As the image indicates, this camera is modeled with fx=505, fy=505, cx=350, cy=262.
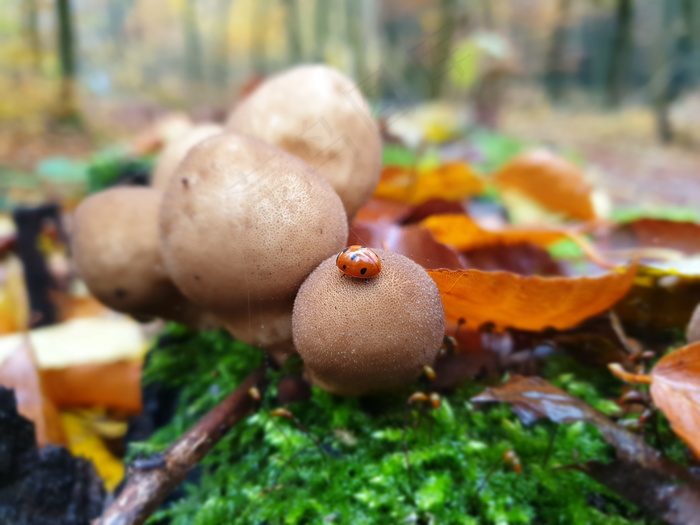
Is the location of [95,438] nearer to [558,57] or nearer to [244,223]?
[244,223]

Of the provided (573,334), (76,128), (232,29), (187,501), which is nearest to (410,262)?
(573,334)

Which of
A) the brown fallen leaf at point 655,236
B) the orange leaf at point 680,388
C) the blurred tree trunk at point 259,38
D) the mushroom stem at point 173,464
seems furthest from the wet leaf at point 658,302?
the blurred tree trunk at point 259,38

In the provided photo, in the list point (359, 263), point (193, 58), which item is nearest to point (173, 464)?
point (359, 263)

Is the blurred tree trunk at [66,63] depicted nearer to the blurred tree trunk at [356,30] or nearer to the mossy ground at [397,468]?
the blurred tree trunk at [356,30]

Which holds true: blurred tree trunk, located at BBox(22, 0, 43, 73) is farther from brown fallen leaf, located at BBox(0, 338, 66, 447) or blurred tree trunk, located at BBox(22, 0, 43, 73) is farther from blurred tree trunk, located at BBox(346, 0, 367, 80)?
brown fallen leaf, located at BBox(0, 338, 66, 447)

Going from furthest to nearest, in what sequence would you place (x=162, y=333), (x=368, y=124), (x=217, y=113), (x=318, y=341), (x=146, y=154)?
(x=146, y=154)
(x=217, y=113)
(x=162, y=333)
(x=368, y=124)
(x=318, y=341)

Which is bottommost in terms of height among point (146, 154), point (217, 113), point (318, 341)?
point (146, 154)

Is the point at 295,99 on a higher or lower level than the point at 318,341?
higher

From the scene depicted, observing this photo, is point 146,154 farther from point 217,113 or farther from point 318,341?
point 318,341
